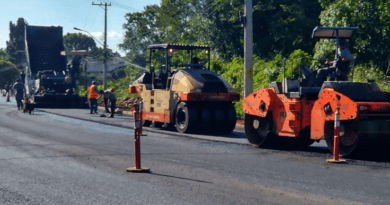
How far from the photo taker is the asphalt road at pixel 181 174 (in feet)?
23.8

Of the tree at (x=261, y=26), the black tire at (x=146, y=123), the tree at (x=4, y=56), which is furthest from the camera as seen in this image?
the tree at (x=4, y=56)

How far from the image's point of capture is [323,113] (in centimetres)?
1142

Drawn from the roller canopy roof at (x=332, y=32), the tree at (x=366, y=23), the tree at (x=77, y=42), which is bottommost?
the roller canopy roof at (x=332, y=32)

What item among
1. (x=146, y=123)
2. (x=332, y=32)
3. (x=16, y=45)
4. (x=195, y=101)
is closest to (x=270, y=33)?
(x=146, y=123)

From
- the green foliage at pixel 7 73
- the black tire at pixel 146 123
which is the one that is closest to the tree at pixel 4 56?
the green foliage at pixel 7 73

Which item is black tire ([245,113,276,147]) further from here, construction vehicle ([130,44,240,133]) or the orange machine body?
construction vehicle ([130,44,240,133])

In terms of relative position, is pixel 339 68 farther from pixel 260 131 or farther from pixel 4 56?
pixel 4 56

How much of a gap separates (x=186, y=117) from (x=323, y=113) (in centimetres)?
643

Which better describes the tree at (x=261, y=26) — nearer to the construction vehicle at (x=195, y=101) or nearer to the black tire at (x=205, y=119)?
the construction vehicle at (x=195, y=101)

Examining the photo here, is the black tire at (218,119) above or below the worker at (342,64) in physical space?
below

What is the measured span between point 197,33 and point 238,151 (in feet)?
87.4

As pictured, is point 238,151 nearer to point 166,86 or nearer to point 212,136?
point 212,136

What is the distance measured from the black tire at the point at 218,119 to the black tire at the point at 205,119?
6.8 inches

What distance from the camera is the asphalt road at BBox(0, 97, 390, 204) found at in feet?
23.8
